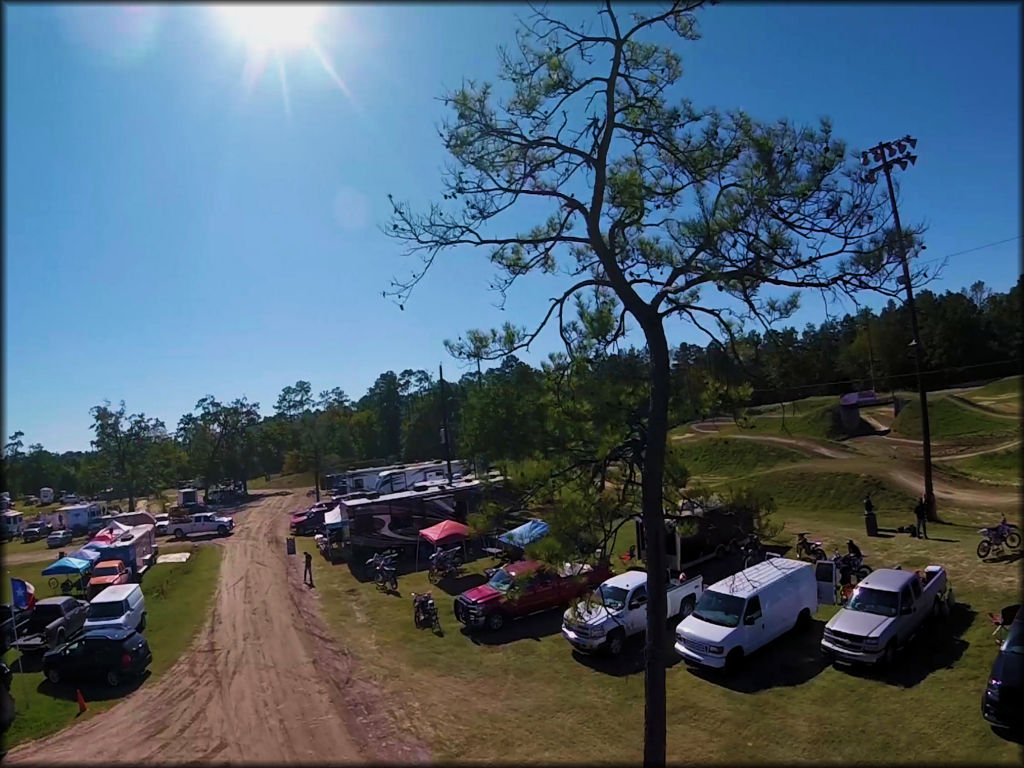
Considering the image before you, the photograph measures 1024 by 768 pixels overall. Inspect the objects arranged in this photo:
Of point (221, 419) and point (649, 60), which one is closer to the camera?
point (649, 60)

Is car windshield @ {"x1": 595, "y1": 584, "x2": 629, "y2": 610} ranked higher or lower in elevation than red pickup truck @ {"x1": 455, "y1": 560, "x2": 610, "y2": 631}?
higher

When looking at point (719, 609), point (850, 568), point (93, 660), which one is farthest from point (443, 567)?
point (850, 568)

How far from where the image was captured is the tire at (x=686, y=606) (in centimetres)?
1755

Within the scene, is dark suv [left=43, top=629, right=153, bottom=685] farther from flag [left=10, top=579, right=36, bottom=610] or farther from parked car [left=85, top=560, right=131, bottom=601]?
parked car [left=85, top=560, right=131, bottom=601]

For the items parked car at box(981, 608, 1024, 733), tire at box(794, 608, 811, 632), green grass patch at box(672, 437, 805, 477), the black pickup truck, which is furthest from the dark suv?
green grass patch at box(672, 437, 805, 477)

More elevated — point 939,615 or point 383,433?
point 383,433

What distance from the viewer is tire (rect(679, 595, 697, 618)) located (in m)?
17.5

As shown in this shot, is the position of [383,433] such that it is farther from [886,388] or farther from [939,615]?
[939,615]

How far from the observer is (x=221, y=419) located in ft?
256

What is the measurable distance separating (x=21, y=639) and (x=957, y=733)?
24.0 meters

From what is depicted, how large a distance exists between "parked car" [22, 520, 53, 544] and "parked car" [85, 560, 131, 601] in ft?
96.7

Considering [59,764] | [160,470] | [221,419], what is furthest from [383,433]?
[59,764]

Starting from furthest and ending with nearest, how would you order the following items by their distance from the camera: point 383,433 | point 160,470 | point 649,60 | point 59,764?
1. point 383,433
2. point 160,470
3. point 59,764
4. point 649,60

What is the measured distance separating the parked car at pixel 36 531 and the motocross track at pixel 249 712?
1603 inches
